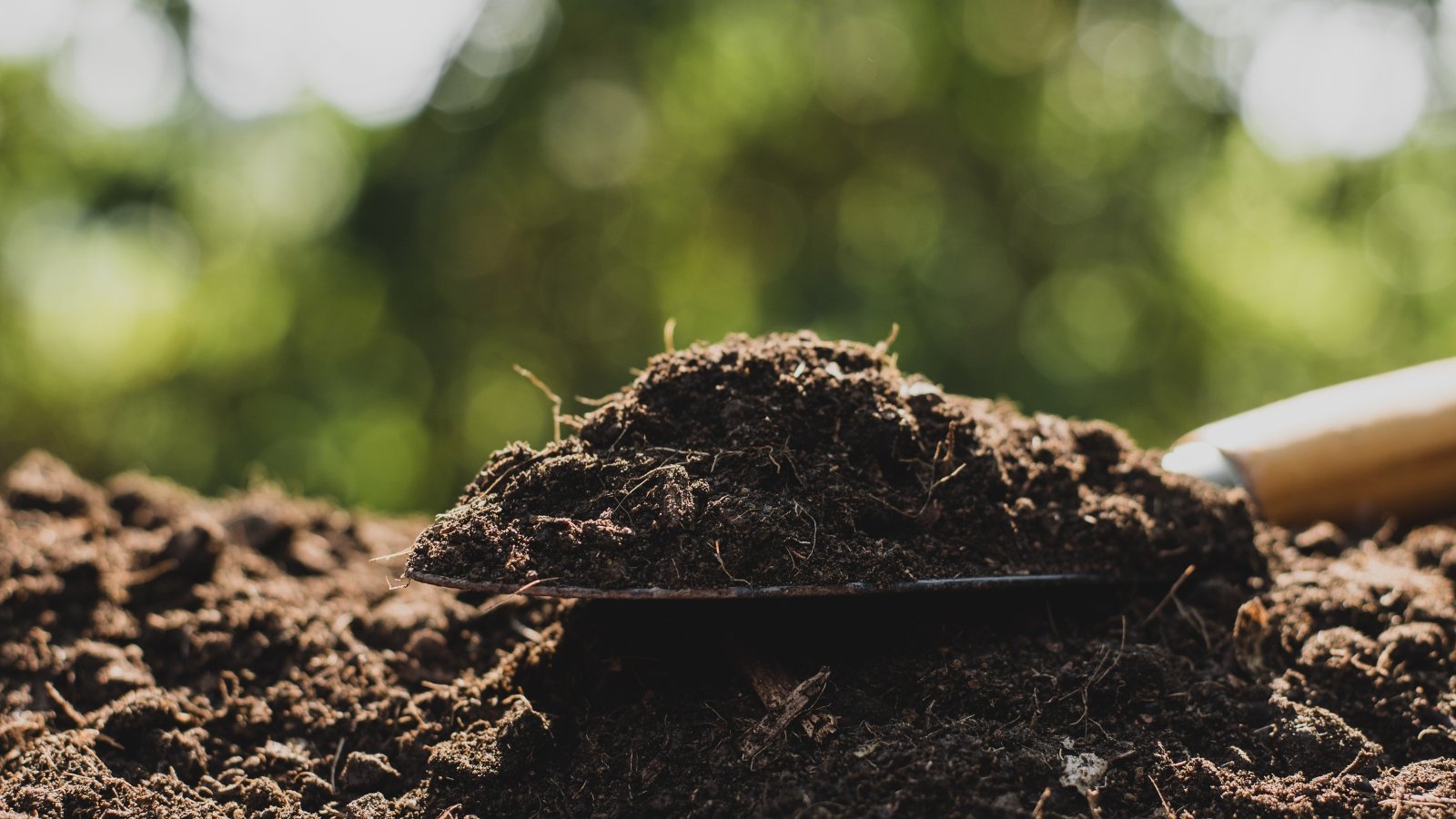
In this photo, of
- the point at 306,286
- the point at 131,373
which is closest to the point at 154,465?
the point at 131,373

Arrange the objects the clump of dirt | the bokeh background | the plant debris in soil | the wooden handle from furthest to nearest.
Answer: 1. the bokeh background
2. the wooden handle
3. the clump of dirt
4. the plant debris in soil

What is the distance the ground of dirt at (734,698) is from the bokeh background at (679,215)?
331 inches

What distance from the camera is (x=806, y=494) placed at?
7.24 feet

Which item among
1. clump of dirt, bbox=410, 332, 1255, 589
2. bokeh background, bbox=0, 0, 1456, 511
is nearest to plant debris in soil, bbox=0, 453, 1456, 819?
clump of dirt, bbox=410, 332, 1255, 589

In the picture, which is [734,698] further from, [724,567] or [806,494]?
[806,494]

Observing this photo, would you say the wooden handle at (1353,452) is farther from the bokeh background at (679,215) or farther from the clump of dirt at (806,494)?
the bokeh background at (679,215)

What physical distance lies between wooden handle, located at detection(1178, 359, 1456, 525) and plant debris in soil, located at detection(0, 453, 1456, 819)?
0.27m

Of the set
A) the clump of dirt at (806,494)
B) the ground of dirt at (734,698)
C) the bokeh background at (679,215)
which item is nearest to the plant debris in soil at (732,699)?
the ground of dirt at (734,698)

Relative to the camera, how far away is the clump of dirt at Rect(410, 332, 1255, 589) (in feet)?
6.77

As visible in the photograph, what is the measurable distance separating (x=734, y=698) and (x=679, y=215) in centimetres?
1009

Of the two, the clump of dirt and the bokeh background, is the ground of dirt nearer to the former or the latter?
the clump of dirt

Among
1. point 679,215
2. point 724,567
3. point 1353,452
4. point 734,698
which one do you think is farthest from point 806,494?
point 679,215

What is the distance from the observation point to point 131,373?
11789 millimetres

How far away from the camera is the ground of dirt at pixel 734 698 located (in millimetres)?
1947
